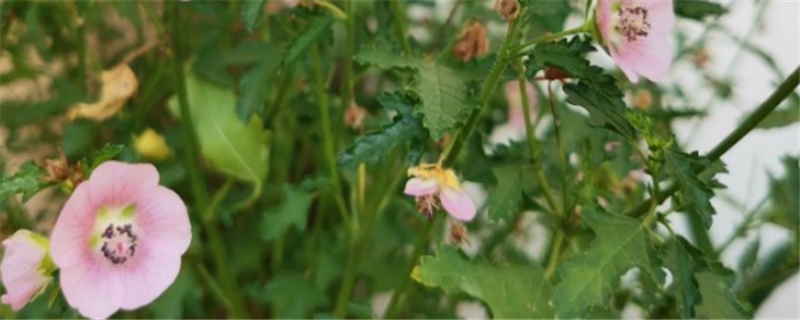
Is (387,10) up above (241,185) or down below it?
above

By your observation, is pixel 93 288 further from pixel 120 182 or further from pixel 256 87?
pixel 256 87

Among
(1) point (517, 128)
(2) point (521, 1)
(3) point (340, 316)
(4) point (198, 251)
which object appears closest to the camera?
(2) point (521, 1)

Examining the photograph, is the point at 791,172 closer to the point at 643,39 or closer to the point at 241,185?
the point at 643,39

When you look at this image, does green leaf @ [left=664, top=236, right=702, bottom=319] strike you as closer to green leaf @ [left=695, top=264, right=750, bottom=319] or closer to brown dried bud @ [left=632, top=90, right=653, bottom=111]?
green leaf @ [left=695, top=264, right=750, bottom=319]

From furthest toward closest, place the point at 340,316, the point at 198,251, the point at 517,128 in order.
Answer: the point at 517,128, the point at 198,251, the point at 340,316

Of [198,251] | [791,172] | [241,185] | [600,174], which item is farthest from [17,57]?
[791,172]

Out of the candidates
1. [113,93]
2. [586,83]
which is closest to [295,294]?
[113,93]

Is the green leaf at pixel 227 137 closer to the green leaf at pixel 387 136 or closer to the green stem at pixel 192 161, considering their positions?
the green stem at pixel 192 161

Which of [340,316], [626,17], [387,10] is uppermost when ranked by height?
[626,17]
